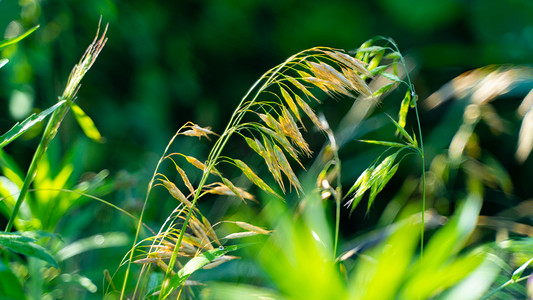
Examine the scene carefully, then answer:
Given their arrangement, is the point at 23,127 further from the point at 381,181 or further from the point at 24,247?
the point at 381,181

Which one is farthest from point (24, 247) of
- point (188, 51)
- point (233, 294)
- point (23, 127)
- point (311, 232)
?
point (188, 51)

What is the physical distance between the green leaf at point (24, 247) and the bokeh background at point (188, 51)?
27.8 inches

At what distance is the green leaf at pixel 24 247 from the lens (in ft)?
1.44

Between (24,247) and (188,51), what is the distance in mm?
1005

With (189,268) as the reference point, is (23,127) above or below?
above

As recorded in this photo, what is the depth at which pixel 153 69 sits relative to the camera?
1312mm

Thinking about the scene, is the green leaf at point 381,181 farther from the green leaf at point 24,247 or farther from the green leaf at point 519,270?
the green leaf at point 24,247

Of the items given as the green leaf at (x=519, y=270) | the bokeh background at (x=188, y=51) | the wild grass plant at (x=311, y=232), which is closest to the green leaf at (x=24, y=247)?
the wild grass plant at (x=311, y=232)

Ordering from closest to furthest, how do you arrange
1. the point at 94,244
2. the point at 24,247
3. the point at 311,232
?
the point at 24,247 → the point at 311,232 → the point at 94,244

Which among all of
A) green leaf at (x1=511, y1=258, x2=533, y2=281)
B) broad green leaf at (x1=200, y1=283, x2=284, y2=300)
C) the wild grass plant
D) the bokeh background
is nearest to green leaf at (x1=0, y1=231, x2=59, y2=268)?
the wild grass plant

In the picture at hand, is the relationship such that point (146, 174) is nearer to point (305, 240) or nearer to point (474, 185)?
point (305, 240)

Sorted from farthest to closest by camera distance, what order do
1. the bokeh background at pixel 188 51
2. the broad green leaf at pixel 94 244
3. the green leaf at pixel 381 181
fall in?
the bokeh background at pixel 188 51 → the broad green leaf at pixel 94 244 → the green leaf at pixel 381 181

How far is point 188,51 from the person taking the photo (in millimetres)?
1381

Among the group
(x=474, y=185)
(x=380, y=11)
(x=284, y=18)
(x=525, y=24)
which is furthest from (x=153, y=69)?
(x=525, y=24)
